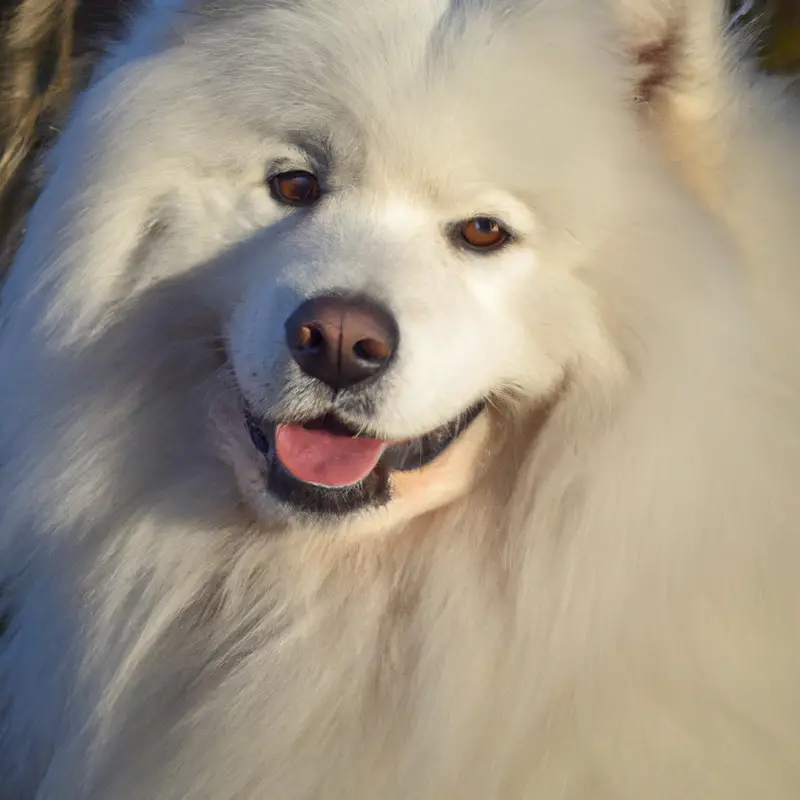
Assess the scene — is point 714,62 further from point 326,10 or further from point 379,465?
point 379,465

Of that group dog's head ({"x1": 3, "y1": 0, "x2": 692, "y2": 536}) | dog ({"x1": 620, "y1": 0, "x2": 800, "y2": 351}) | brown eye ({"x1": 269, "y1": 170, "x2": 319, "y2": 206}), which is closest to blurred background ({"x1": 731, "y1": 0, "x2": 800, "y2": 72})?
dog ({"x1": 620, "y1": 0, "x2": 800, "y2": 351})

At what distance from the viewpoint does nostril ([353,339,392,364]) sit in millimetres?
1429

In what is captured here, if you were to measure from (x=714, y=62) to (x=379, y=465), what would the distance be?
38.0 inches

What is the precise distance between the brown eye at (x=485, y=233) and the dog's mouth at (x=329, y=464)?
0.30 meters

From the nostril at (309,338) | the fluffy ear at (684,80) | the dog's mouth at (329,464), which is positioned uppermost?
the fluffy ear at (684,80)

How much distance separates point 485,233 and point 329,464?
517mm

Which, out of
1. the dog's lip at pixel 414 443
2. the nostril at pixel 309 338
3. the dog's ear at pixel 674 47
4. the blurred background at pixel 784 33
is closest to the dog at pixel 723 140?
the dog's ear at pixel 674 47

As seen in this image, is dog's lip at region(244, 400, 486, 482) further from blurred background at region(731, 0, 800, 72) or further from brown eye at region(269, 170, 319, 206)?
blurred background at region(731, 0, 800, 72)

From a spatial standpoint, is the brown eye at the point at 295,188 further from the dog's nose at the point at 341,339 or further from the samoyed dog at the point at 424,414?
the dog's nose at the point at 341,339

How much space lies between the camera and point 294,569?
1.69m

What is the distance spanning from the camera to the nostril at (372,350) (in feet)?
4.69

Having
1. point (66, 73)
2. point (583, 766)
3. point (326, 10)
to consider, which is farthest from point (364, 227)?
point (66, 73)

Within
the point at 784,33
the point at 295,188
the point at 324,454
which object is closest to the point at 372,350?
the point at 324,454

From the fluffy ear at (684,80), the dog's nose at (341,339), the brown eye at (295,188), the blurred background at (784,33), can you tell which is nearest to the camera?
the dog's nose at (341,339)
